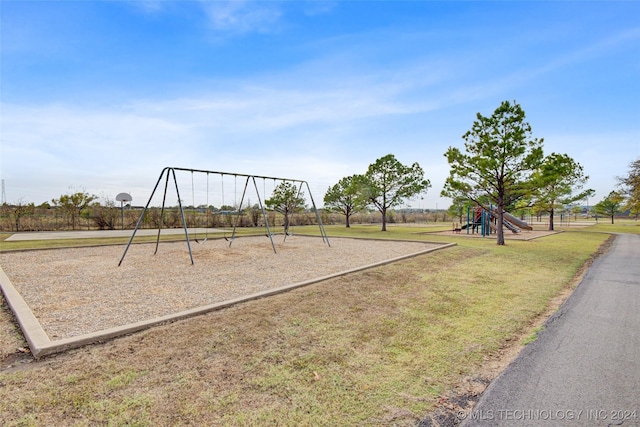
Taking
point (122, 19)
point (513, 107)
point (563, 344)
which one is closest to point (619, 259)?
point (513, 107)

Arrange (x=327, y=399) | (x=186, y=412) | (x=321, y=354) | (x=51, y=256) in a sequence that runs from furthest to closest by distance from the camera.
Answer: (x=51, y=256)
(x=321, y=354)
(x=327, y=399)
(x=186, y=412)

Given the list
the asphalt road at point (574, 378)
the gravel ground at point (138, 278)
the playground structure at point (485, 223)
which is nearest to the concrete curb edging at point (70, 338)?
the gravel ground at point (138, 278)

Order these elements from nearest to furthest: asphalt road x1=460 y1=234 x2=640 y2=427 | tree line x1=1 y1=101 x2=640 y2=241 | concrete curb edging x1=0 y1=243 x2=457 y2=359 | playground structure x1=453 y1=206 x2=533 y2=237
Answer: asphalt road x1=460 y1=234 x2=640 y2=427, concrete curb edging x1=0 y1=243 x2=457 y2=359, tree line x1=1 y1=101 x2=640 y2=241, playground structure x1=453 y1=206 x2=533 y2=237

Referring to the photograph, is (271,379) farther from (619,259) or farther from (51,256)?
(619,259)

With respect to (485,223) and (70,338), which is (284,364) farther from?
(485,223)

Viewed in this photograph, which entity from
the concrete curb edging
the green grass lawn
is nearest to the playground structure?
the green grass lawn

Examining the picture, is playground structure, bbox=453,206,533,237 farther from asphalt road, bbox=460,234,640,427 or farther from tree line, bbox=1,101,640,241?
asphalt road, bbox=460,234,640,427

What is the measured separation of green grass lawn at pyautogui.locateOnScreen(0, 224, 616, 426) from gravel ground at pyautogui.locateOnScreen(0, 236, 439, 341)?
0.60 meters

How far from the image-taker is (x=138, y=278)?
5969 millimetres

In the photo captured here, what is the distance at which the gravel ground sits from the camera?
3928 mm

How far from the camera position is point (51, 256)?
27.9ft

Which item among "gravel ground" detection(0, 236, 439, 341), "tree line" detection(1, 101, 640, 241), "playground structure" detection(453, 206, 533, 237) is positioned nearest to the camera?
"gravel ground" detection(0, 236, 439, 341)

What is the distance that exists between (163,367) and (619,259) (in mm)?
11545


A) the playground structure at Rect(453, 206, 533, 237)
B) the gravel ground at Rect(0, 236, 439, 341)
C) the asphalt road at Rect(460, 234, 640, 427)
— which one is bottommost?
the asphalt road at Rect(460, 234, 640, 427)
